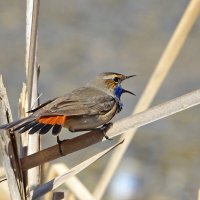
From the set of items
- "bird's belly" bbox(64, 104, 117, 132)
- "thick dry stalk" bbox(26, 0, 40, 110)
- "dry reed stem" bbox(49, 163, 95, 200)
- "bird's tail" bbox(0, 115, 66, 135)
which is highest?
"thick dry stalk" bbox(26, 0, 40, 110)

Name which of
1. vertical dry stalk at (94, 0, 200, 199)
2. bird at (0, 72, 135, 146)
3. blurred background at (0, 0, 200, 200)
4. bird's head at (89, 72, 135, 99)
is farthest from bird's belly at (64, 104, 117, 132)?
blurred background at (0, 0, 200, 200)

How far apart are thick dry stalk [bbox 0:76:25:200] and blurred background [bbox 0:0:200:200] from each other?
3053 mm

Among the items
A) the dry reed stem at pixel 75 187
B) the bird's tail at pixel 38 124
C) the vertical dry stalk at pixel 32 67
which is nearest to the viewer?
the bird's tail at pixel 38 124

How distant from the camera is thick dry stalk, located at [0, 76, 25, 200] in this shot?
10.4 ft

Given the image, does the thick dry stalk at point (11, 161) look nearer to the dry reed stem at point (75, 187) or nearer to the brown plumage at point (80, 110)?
the brown plumage at point (80, 110)

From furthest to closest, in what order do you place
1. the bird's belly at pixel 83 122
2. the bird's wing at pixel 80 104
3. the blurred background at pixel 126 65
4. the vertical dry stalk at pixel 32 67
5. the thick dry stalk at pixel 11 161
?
the blurred background at pixel 126 65 → the bird's belly at pixel 83 122 → the bird's wing at pixel 80 104 → the vertical dry stalk at pixel 32 67 → the thick dry stalk at pixel 11 161

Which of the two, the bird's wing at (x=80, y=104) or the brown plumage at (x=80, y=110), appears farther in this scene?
the bird's wing at (x=80, y=104)

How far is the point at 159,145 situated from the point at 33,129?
4.22 meters

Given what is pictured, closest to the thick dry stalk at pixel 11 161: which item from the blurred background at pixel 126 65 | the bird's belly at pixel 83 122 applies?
the bird's belly at pixel 83 122

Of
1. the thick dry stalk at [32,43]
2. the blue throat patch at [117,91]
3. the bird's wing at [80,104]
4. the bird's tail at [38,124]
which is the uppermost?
the thick dry stalk at [32,43]

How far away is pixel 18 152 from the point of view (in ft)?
10.7

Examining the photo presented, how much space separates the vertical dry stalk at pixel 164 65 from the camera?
402cm

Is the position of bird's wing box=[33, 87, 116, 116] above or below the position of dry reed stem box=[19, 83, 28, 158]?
below

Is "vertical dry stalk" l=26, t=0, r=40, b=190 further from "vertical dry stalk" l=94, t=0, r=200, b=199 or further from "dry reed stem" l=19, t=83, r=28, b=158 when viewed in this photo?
"vertical dry stalk" l=94, t=0, r=200, b=199
